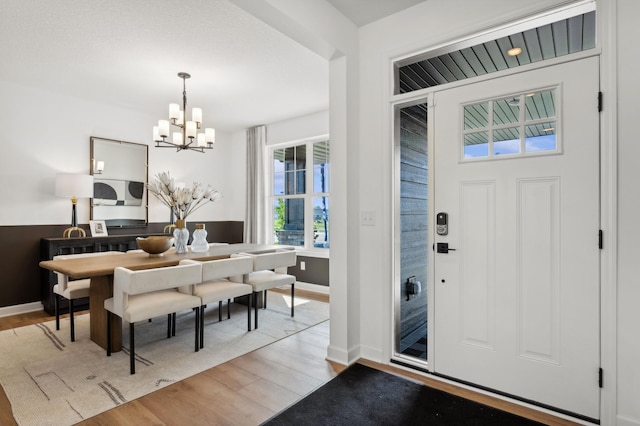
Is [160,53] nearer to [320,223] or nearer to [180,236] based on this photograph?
[180,236]

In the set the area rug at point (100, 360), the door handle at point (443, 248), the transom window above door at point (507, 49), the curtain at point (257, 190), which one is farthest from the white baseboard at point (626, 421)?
the curtain at point (257, 190)

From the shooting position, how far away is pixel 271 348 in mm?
3008

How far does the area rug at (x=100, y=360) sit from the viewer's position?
212cm

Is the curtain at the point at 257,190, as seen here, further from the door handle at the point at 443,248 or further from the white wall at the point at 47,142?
the door handle at the point at 443,248

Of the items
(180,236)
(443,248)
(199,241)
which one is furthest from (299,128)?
(443,248)

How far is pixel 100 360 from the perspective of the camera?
2.73 m

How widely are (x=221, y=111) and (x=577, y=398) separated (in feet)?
16.3

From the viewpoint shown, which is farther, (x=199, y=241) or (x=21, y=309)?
(x=21, y=309)

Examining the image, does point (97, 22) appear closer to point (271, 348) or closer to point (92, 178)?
point (92, 178)

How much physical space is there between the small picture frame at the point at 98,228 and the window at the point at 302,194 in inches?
97.8

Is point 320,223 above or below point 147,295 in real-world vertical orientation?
above

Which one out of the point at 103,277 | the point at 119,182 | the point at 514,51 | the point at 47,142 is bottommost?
the point at 103,277

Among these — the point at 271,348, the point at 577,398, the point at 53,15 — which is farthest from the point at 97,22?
the point at 577,398

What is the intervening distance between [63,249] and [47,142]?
1.34m
